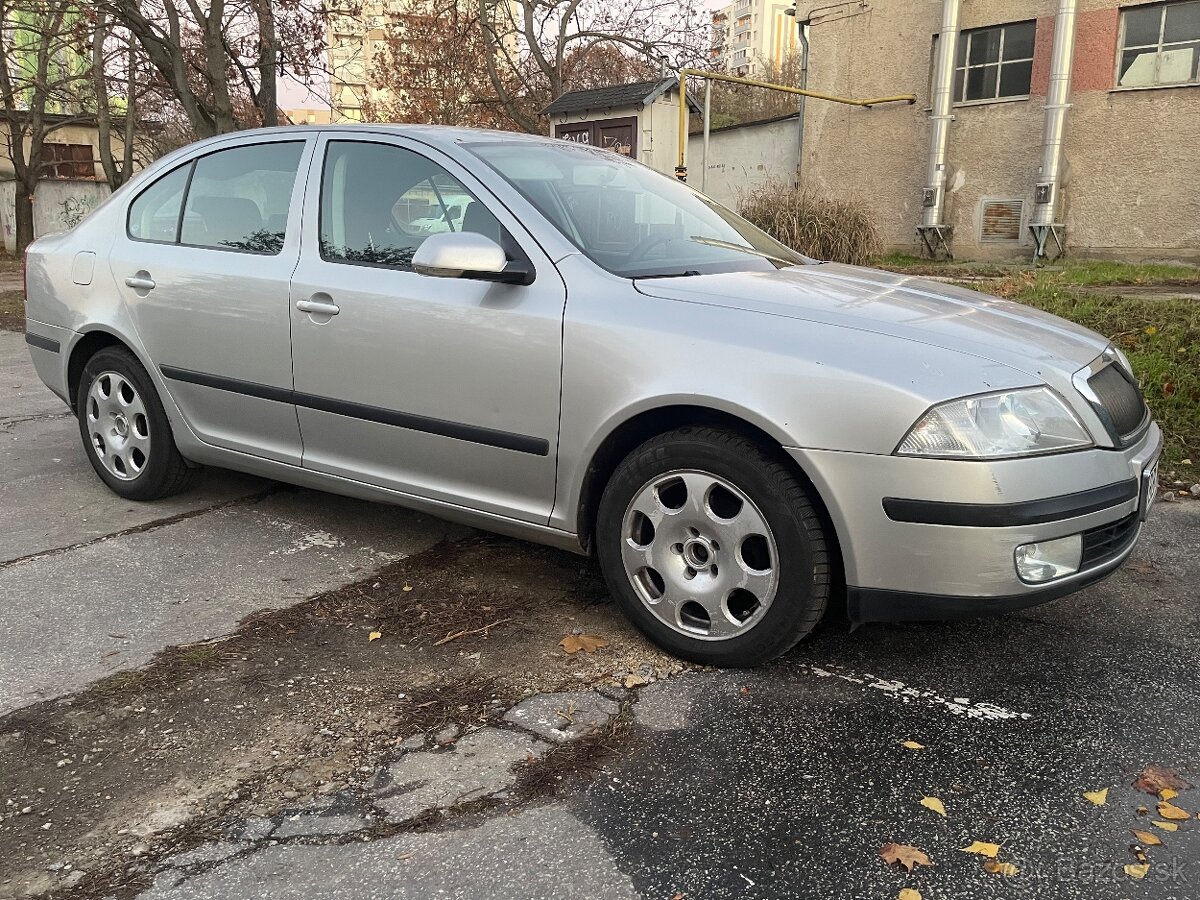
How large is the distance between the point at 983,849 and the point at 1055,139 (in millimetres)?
15689

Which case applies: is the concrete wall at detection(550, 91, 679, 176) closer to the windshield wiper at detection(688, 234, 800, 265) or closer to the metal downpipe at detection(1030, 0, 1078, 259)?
the metal downpipe at detection(1030, 0, 1078, 259)

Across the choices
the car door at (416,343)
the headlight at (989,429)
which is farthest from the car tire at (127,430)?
the headlight at (989,429)

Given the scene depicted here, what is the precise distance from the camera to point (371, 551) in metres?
3.92

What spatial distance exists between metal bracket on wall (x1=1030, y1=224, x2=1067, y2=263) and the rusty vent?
48cm

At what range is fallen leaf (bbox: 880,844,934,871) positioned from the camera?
2.09 metres

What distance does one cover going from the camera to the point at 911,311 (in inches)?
116

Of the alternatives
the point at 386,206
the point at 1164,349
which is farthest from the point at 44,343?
the point at 1164,349

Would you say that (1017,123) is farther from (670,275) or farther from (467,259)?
(467,259)

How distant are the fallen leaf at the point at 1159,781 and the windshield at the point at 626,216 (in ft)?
6.29

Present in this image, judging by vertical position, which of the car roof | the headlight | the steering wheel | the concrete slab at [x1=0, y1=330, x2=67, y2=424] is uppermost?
the car roof

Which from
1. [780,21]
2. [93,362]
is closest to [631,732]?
[93,362]

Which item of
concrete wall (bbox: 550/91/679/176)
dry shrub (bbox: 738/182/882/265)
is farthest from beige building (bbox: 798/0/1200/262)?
dry shrub (bbox: 738/182/882/265)

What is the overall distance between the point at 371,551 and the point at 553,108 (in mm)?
15681

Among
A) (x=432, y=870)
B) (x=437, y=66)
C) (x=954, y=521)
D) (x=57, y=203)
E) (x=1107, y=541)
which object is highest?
(x=437, y=66)
